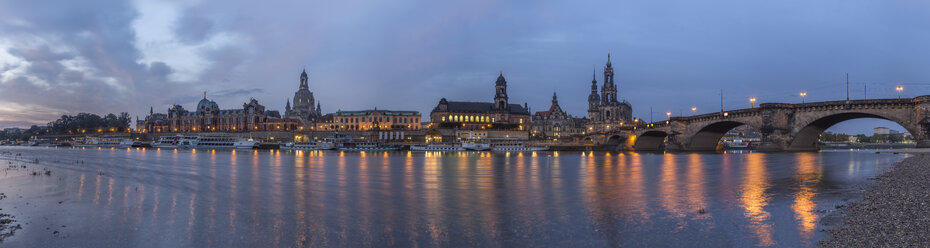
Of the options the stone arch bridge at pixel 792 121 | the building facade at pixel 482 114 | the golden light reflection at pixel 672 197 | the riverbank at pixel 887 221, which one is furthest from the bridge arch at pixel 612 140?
the riverbank at pixel 887 221

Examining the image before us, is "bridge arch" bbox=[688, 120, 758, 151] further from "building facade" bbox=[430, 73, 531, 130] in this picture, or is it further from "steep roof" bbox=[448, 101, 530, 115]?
"steep roof" bbox=[448, 101, 530, 115]

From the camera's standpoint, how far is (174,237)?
14.5m

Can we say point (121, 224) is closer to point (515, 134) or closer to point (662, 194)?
point (662, 194)

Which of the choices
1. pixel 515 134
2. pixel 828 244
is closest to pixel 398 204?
pixel 828 244

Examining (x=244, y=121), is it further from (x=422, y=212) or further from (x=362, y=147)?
(x=422, y=212)

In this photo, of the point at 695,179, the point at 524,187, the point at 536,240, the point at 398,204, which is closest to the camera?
the point at 536,240

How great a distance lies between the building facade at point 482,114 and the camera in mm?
166000

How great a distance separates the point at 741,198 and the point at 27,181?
40403 mm

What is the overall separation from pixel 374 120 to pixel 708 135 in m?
113

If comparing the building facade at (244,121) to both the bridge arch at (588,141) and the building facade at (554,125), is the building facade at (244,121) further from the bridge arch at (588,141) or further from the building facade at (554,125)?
the bridge arch at (588,141)

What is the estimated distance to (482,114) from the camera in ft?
564

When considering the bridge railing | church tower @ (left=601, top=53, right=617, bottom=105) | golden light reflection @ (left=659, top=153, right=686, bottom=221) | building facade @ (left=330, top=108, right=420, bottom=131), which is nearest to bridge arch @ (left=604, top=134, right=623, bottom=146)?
the bridge railing

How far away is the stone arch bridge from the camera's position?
52.2 m

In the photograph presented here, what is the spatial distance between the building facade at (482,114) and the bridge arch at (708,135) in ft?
254
